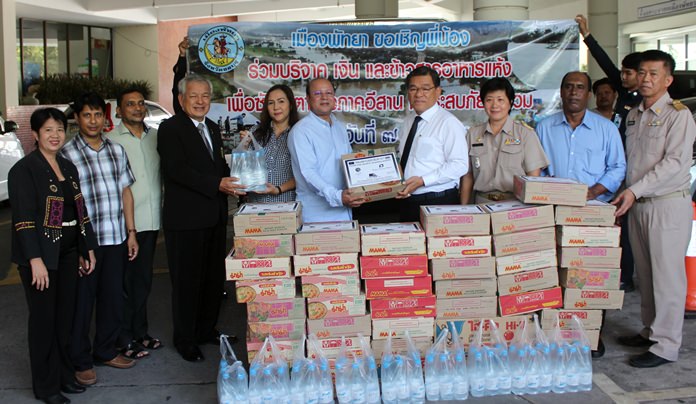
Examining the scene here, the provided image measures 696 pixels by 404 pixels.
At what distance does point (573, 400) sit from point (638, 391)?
49 centimetres

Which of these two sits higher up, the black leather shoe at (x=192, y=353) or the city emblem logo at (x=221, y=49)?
the city emblem logo at (x=221, y=49)

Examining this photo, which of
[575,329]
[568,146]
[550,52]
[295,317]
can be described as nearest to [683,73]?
[550,52]

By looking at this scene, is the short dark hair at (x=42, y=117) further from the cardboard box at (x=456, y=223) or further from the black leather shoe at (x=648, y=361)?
the black leather shoe at (x=648, y=361)

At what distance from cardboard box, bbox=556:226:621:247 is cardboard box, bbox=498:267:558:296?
0.69 feet

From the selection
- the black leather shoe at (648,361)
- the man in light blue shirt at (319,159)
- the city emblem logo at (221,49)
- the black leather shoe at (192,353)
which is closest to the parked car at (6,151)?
the city emblem logo at (221,49)

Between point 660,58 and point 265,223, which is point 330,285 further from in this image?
point 660,58

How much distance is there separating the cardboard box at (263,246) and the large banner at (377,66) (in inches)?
117

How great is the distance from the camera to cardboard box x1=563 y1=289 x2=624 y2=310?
432cm

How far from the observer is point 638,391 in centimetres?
425

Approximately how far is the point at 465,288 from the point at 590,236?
0.83 metres

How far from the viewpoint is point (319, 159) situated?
15.6 feet

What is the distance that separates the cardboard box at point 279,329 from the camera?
4078mm

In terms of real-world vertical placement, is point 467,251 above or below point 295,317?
above

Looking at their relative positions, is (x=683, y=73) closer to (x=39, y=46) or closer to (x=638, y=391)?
(x=638, y=391)
